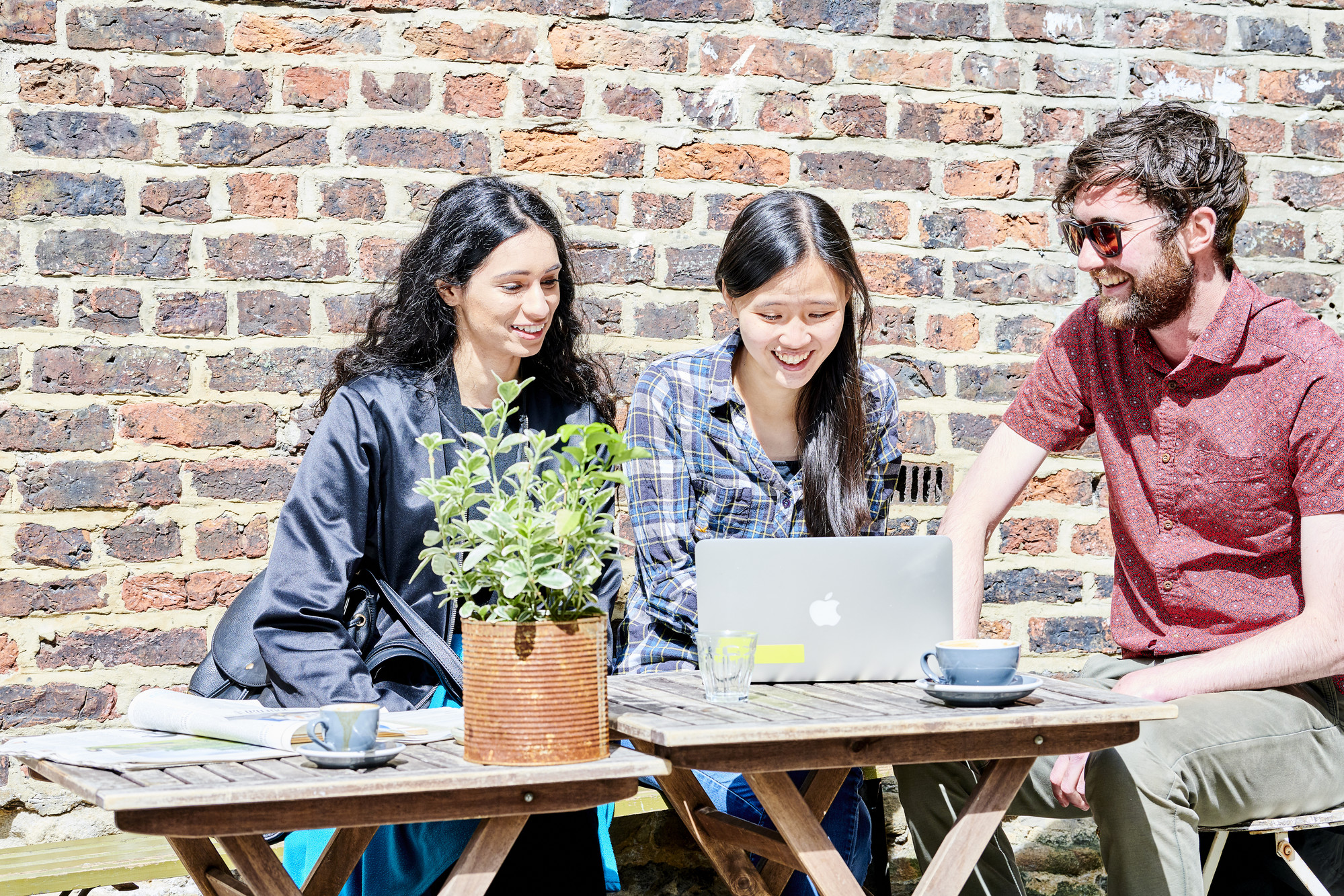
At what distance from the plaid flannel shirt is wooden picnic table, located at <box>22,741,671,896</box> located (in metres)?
0.80

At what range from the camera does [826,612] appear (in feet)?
6.32

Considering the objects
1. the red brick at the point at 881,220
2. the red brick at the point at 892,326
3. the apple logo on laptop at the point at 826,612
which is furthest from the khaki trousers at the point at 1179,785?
the red brick at the point at 881,220

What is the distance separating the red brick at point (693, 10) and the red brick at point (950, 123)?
0.44 m

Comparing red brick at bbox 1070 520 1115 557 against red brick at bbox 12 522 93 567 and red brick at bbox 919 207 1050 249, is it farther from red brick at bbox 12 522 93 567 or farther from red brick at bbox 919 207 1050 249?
red brick at bbox 12 522 93 567

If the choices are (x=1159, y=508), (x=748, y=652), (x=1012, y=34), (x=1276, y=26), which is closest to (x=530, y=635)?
(x=748, y=652)

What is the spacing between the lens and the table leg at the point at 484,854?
1.55 metres

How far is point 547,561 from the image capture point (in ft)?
5.02

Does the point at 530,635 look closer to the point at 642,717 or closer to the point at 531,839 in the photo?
the point at 642,717

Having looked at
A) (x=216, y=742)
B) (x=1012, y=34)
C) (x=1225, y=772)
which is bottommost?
(x=1225, y=772)

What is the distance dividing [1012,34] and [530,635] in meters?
2.21

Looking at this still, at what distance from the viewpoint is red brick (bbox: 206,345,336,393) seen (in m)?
2.75

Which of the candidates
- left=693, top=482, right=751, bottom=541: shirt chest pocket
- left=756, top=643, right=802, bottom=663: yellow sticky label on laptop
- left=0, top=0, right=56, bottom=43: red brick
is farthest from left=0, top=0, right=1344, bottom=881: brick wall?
left=756, top=643, right=802, bottom=663: yellow sticky label on laptop

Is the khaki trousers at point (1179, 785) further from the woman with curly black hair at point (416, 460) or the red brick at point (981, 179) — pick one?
the red brick at point (981, 179)

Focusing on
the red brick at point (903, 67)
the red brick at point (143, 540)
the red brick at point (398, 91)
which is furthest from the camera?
the red brick at point (903, 67)
